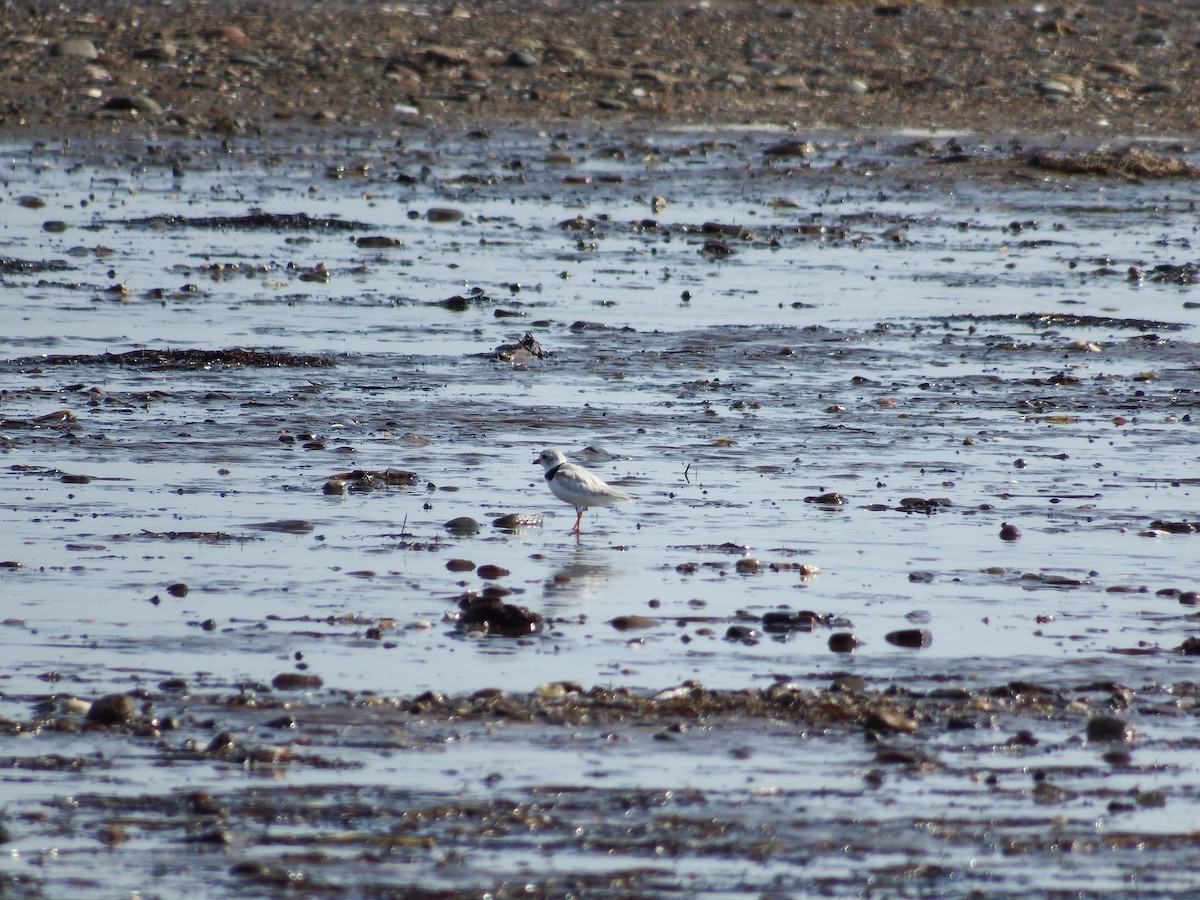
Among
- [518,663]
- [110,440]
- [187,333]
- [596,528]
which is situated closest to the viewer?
[518,663]

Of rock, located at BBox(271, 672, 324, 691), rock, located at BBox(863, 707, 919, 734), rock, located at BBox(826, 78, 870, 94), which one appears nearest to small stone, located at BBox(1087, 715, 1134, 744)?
rock, located at BBox(863, 707, 919, 734)

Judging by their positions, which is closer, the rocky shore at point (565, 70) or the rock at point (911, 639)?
the rock at point (911, 639)

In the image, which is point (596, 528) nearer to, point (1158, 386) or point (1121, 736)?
point (1121, 736)

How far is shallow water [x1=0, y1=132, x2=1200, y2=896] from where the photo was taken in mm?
6000

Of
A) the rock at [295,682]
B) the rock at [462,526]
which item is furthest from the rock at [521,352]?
the rock at [295,682]

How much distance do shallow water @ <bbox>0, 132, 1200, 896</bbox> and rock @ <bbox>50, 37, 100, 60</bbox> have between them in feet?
31.7

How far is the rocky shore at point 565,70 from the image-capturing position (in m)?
29.1

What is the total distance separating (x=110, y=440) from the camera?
37.2 ft

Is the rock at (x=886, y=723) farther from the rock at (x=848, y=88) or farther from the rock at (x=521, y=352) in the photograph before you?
the rock at (x=848, y=88)

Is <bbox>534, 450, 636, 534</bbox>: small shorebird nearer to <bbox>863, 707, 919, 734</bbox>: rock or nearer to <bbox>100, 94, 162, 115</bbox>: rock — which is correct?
<bbox>863, 707, 919, 734</bbox>: rock

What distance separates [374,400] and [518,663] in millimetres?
5576

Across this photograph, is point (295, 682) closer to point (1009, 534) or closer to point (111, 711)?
point (111, 711)

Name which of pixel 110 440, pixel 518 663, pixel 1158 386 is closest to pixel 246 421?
pixel 110 440

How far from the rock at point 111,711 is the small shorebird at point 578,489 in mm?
3372
